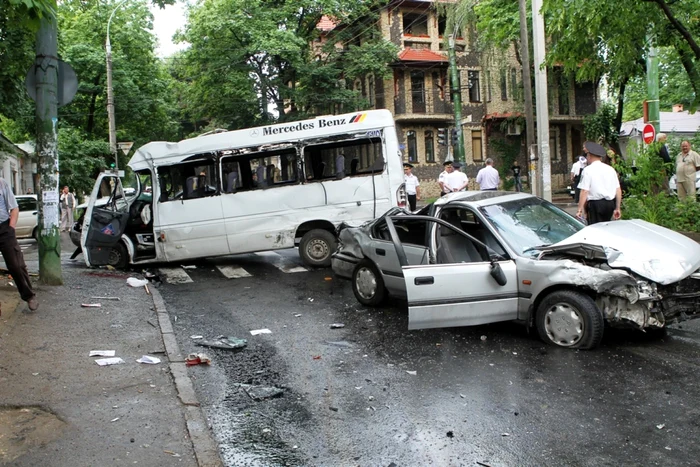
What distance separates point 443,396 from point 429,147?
1408 inches

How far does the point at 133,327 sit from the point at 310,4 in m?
26.3

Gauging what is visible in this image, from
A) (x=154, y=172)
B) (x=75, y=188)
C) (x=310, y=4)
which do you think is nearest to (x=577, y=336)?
(x=154, y=172)

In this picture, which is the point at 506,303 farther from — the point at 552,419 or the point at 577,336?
the point at 552,419

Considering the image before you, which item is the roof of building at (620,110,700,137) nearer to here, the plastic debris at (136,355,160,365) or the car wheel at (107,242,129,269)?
the car wheel at (107,242,129,269)

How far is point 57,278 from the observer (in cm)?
989

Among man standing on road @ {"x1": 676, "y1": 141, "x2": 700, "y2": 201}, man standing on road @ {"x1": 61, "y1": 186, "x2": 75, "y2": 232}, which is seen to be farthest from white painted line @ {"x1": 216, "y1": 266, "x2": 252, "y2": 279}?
man standing on road @ {"x1": 61, "y1": 186, "x2": 75, "y2": 232}

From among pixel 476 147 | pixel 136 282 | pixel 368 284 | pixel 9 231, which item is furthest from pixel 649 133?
pixel 476 147

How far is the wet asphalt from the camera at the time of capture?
13.5 feet

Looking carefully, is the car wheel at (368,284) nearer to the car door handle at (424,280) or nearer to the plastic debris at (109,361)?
the car door handle at (424,280)

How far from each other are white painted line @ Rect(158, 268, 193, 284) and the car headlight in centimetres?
821

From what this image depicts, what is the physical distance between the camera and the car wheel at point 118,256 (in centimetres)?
1285

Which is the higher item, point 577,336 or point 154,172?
point 154,172

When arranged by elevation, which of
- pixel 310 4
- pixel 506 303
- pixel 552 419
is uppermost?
pixel 310 4

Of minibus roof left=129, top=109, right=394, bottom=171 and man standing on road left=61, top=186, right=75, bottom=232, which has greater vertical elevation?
minibus roof left=129, top=109, right=394, bottom=171
